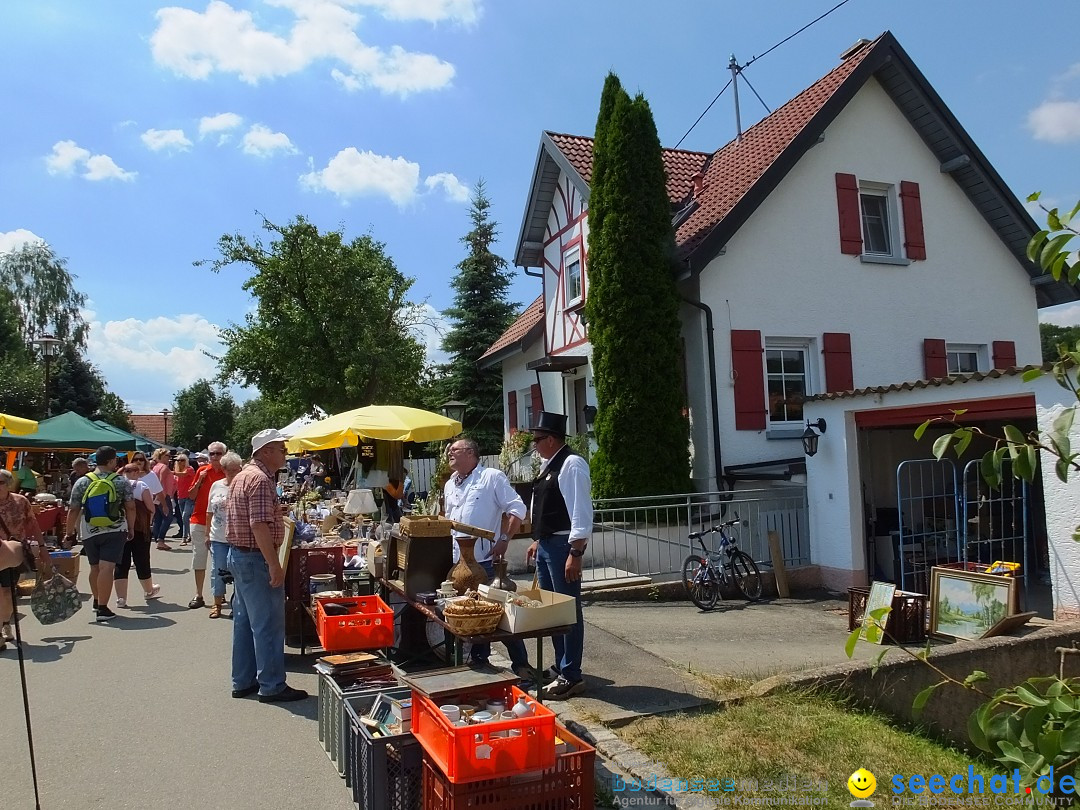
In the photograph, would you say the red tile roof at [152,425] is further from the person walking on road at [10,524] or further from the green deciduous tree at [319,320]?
the person walking on road at [10,524]

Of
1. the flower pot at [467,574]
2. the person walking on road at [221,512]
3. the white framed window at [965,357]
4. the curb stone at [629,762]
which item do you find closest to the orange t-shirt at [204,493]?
the person walking on road at [221,512]

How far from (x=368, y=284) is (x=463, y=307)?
8789mm

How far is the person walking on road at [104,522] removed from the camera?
28.1 ft

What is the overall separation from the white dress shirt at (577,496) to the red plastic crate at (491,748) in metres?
1.92

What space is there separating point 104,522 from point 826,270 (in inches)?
461

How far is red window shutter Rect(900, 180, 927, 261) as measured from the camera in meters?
Result: 14.6

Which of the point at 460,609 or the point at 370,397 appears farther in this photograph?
the point at 370,397

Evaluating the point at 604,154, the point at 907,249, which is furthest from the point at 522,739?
the point at 907,249

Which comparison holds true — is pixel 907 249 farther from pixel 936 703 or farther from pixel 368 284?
pixel 368 284

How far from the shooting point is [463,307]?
31.0 meters

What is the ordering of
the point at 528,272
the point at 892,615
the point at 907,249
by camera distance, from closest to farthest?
the point at 892,615 < the point at 907,249 < the point at 528,272

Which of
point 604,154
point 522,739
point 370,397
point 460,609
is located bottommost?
Result: point 522,739

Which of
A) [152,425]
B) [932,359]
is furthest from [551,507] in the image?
[152,425]

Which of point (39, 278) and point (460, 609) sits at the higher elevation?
point (39, 278)
